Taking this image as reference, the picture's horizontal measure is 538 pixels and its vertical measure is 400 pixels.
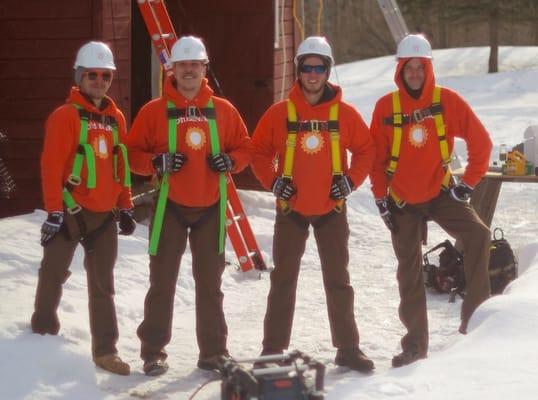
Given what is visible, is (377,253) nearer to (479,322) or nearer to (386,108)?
(386,108)

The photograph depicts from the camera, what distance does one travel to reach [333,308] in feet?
22.8

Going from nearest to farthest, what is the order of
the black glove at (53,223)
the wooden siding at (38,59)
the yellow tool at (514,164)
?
the black glove at (53,223) < the yellow tool at (514,164) < the wooden siding at (38,59)

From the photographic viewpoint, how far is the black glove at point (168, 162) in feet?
21.7

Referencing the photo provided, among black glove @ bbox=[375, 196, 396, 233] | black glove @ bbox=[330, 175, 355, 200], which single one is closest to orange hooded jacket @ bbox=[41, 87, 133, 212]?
black glove @ bbox=[330, 175, 355, 200]

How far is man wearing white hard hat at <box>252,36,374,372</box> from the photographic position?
266 inches

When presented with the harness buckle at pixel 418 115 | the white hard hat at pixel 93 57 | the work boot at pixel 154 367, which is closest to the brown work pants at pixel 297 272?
the work boot at pixel 154 367

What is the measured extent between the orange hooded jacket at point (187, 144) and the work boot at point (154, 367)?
1.00 metres

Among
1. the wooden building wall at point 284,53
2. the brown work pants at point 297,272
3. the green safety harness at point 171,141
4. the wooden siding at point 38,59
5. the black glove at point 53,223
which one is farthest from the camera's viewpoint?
the wooden building wall at point 284,53

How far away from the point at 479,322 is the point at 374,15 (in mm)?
31499

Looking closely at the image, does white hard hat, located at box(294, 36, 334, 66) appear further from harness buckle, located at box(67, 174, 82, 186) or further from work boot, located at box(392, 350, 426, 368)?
work boot, located at box(392, 350, 426, 368)

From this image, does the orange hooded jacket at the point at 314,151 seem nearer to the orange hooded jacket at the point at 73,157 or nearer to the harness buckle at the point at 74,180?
the orange hooded jacket at the point at 73,157

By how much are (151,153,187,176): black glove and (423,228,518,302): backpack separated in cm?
343

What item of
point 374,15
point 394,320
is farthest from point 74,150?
point 374,15

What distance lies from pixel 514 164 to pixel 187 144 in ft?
14.3
